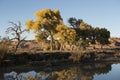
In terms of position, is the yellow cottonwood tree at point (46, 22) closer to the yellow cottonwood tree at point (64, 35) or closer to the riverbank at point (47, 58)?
the yellow cottonwood tree at point (64, 35)

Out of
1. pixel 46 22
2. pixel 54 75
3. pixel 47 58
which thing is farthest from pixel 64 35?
pixel 54 75

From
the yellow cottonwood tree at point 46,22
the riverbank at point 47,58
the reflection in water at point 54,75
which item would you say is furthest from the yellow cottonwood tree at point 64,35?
the reflection in water at point 54,75

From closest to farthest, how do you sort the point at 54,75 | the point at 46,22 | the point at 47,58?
the point at 54,75 < the point at 47,58 < the point at 46,22

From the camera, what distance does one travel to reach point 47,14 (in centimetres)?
6919

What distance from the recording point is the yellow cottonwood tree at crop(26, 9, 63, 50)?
217ft

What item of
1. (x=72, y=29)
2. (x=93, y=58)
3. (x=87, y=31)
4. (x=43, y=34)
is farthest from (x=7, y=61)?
(x=87, y=31)

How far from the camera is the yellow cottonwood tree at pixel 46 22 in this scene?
6612cm

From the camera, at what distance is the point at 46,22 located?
6638 cm

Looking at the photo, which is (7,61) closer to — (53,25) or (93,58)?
(93,58)

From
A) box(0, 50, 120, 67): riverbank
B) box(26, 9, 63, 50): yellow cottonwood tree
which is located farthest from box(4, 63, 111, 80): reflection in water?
box(26, 9, 63, 50): yellow cottonwood tree

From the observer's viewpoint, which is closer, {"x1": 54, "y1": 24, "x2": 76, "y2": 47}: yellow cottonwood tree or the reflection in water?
the reflection in water

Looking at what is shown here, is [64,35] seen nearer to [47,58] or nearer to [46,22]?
[46,22]

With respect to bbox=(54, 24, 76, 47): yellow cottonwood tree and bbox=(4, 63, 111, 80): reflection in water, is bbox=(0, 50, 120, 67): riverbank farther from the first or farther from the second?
bbox=(54, 24, 76, 47): yellow cottonwood tree

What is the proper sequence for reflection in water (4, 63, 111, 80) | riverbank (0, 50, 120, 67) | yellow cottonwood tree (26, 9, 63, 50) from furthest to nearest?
yellow cottonwood tree (26, 9, 63, 50) < riverbank (0, 50, 120, 67) < reflection in water (4, 63, 111, 80)
